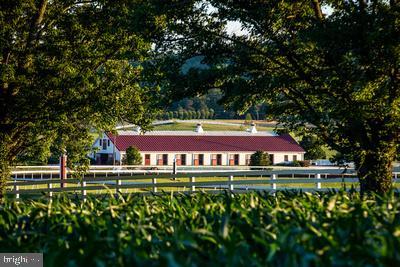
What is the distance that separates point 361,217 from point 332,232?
567 millimetres

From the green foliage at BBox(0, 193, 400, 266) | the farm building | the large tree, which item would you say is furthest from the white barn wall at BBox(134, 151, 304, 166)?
the green foliage at BBox(0, 193, 400, 266)

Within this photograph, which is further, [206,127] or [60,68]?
[206,127]

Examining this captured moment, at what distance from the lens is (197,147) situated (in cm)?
9219

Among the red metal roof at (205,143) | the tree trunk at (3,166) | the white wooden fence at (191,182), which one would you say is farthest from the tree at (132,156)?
the tree trunk at (3,166)

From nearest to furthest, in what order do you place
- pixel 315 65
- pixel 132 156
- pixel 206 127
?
pixel 315 65, pixel 132 156, pixel 206 127

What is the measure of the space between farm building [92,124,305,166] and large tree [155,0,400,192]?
69.8 m

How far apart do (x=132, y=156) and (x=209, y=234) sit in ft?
261

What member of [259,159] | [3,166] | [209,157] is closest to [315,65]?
[3,166]

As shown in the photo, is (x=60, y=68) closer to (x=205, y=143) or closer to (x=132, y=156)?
(x=132, y=156)

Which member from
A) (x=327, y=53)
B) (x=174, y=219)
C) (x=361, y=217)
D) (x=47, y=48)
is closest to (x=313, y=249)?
(x=361, y=217)

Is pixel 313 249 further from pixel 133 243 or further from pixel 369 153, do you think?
pixel 369 153

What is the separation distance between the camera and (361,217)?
5.62 m

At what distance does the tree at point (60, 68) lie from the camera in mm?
25000

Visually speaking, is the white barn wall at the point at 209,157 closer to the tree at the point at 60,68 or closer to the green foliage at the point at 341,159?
the tree at the point at 60,68
